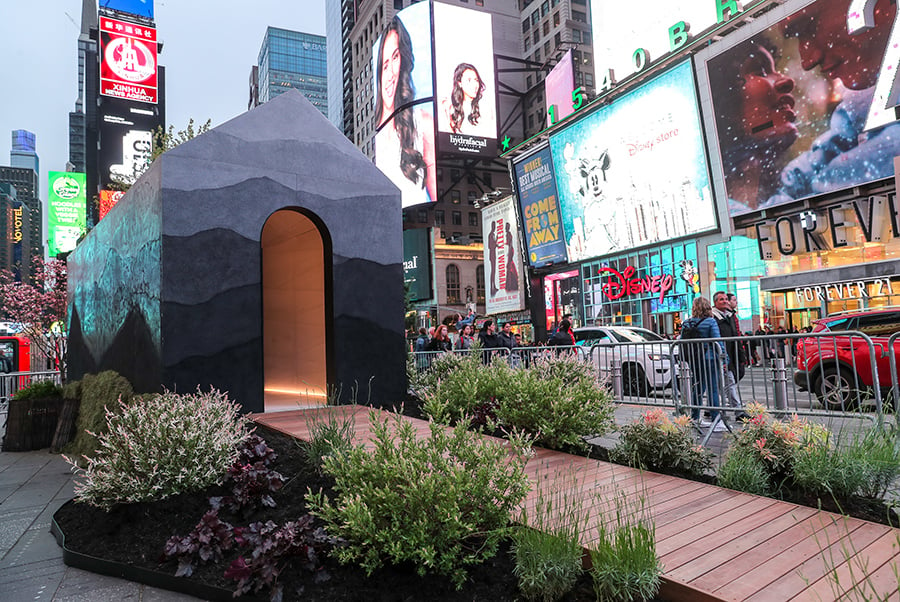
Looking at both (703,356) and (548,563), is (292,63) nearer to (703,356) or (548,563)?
(703,356)

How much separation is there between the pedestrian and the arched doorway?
594 cm

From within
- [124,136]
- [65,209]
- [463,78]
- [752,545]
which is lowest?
[752,545]

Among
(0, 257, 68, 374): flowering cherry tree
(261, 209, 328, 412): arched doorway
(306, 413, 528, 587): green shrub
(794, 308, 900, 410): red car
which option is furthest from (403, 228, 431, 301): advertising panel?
(306, 413, 528, 587): green shrub

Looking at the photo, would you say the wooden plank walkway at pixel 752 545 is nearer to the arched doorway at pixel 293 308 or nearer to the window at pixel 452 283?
the arched doorway at pixel 293 308

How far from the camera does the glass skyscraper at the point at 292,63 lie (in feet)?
587

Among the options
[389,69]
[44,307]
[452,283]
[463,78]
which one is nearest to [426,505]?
[44,307]

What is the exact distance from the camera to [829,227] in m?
21.9

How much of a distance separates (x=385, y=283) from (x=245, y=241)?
7.54 ft

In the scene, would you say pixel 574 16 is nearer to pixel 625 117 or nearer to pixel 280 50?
pixel 625 117

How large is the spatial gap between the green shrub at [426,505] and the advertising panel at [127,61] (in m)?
32.3

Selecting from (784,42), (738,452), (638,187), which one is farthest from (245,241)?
(638,187)

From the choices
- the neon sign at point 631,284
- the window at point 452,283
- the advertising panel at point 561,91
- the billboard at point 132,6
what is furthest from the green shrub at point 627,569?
the window at point 452,283

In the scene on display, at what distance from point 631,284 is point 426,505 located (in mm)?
30731

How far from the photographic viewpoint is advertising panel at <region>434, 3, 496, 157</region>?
189 feet
